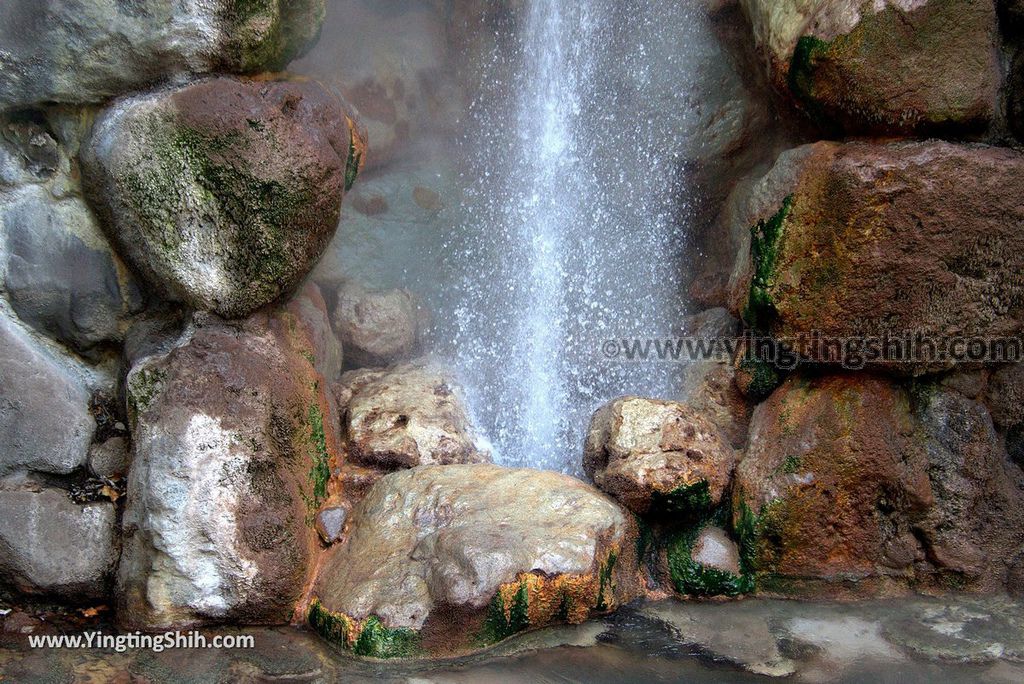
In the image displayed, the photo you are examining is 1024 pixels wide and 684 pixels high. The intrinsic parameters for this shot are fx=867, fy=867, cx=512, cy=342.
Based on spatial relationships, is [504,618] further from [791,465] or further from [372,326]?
[372,326]

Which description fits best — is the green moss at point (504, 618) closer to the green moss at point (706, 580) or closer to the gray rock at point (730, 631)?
the gray rock at point (730, 631)

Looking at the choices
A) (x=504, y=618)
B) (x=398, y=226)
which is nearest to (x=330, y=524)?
(x=504, y=618)

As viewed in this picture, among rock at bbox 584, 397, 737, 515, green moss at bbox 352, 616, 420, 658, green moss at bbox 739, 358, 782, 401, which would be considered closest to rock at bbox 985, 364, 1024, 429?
green moss at bbox 739, 358, 782, 401

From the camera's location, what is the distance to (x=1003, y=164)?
354cm

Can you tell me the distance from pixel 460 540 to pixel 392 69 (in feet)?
10.6

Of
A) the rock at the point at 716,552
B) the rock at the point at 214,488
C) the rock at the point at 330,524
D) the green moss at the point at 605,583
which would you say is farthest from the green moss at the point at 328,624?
the rock at the point at 716,552

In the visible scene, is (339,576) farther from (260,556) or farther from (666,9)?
(666,9)

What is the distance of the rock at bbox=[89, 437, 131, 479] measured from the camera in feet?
12.1

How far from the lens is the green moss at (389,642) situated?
3273 millimetres

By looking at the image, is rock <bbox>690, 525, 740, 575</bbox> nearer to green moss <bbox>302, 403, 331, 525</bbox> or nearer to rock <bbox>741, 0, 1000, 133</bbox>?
green moss <bbox>302, 403, 331, 525</bbox>

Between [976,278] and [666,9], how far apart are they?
245 centimetres

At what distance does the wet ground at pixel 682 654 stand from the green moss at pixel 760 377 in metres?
0.97

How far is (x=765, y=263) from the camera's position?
383 cm

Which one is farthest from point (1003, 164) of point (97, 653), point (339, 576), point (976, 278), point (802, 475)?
point (97, 653)
